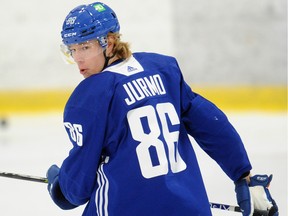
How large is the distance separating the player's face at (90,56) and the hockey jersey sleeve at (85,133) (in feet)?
0.32

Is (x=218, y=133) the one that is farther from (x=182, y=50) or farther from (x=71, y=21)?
(x=182, y=50)

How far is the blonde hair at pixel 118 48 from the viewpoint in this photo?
192 centimetres

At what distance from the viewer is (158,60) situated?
195 centimetres

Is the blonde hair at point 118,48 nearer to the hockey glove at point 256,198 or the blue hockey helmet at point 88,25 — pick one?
the blue hockey helmet at point 88,25

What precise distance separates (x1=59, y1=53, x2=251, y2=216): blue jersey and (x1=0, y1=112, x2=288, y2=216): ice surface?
3.92 ft

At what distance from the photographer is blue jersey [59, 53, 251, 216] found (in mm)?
1776

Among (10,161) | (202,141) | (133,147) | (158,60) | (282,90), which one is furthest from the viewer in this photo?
(282,90)

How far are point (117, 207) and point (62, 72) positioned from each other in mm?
4491

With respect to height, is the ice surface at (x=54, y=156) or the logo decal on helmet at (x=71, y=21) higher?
the logo decal on helmet at (x=71, y=21)

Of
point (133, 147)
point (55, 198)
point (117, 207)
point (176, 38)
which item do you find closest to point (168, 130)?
point (133, 147)

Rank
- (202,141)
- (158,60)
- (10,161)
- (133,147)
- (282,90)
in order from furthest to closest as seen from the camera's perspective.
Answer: (282,90) < (10,161) < (202,141) < (158,60) < (133,147)

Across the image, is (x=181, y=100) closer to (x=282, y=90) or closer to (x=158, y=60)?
(x=158, y=60)

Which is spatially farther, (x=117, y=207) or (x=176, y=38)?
(x=176, y=38)

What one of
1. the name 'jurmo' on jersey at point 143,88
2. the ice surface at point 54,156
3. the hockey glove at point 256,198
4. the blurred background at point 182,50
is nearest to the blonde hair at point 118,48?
the name 'jurmo' on jersey at point 143,88
